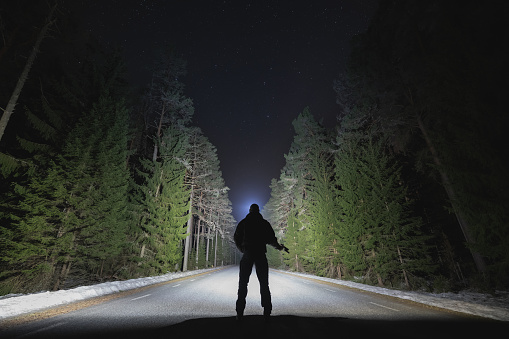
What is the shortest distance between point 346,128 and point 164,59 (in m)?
17.8

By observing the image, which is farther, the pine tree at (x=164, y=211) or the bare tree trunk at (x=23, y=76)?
the pine tree at (x=164, y=211)

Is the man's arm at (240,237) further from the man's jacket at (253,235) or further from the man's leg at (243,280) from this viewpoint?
the man's leg at (243,280)

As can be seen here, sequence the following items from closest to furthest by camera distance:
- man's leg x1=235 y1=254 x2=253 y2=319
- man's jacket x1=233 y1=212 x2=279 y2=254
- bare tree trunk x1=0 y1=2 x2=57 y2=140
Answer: man's leg x1=235 y1=254 x2=253 y2=319 → man's jacket x1=233 y1=212 x2=279 y2=254 → bare tree trunk x1=0 y1=2 x2=57 y2=140

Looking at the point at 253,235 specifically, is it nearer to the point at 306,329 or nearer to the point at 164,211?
the point at 306,329

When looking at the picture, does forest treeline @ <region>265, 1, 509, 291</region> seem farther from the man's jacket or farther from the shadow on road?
the man's jacket

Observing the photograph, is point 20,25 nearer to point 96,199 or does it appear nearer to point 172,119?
point 96,199

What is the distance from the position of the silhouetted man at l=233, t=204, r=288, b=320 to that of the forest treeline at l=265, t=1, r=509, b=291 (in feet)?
20.9

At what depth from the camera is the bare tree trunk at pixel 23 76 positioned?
28.2ft

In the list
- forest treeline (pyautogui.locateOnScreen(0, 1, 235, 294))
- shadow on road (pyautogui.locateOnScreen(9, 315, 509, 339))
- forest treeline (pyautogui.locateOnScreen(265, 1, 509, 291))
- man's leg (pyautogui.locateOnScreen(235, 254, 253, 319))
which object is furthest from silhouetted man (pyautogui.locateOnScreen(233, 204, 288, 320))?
forest treeline (pyautogui.locateOnScreen(0, 1, 235, 294))

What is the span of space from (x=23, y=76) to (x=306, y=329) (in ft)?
43.7

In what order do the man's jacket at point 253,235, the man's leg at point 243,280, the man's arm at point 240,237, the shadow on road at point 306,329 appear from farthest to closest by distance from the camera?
the man's arm at point 240,237 → the man's jacket at point 253,235 → the man's leg at point 243,280 → the shadow on road at point 306,329

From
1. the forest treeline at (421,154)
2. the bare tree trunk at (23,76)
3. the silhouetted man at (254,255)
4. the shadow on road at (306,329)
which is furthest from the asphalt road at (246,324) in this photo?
the bare tree trunk at (23,76)

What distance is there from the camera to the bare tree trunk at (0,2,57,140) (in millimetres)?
8609

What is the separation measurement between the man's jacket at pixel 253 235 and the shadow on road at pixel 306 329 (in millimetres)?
1239
